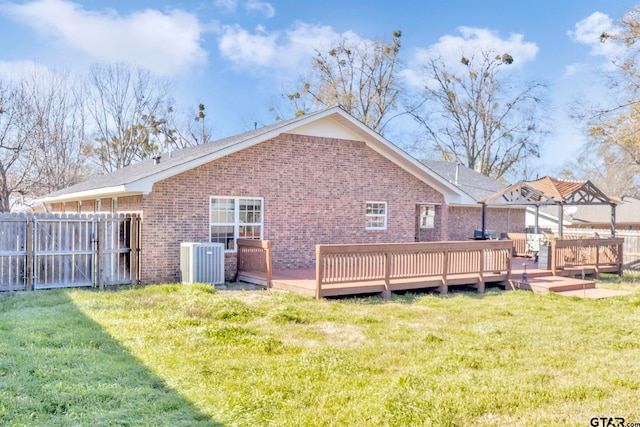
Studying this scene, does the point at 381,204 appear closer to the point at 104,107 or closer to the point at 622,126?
the point at 622,126

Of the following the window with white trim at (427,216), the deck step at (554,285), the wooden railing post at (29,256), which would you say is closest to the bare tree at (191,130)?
the window with white trim at (427,216)

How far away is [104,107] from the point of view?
3428 centimetres

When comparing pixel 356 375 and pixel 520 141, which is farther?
pixel 520 141

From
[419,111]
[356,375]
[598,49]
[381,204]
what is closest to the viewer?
[356,375]

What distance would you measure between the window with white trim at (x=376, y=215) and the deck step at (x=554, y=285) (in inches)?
183

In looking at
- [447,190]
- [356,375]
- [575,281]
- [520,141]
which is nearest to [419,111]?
[520,141]

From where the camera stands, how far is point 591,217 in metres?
30.5

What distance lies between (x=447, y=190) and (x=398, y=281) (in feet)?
21.5

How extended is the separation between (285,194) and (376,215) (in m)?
3.41

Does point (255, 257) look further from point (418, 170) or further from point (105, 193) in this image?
point (418, 170)

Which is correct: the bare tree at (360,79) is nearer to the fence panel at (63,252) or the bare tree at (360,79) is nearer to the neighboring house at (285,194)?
the neighboring house at (285,194)

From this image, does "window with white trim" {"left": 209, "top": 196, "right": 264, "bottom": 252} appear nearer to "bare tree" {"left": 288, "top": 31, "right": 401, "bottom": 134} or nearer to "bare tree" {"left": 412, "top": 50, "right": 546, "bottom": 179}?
"bare tree" {"left": 288, "top": 31, "right": 401, "bottom": 134}

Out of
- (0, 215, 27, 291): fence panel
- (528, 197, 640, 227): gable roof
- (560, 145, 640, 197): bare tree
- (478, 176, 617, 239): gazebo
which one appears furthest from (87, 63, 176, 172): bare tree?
(560, 145, 640, 197): bare tree

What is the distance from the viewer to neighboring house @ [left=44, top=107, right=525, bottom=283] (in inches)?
473
